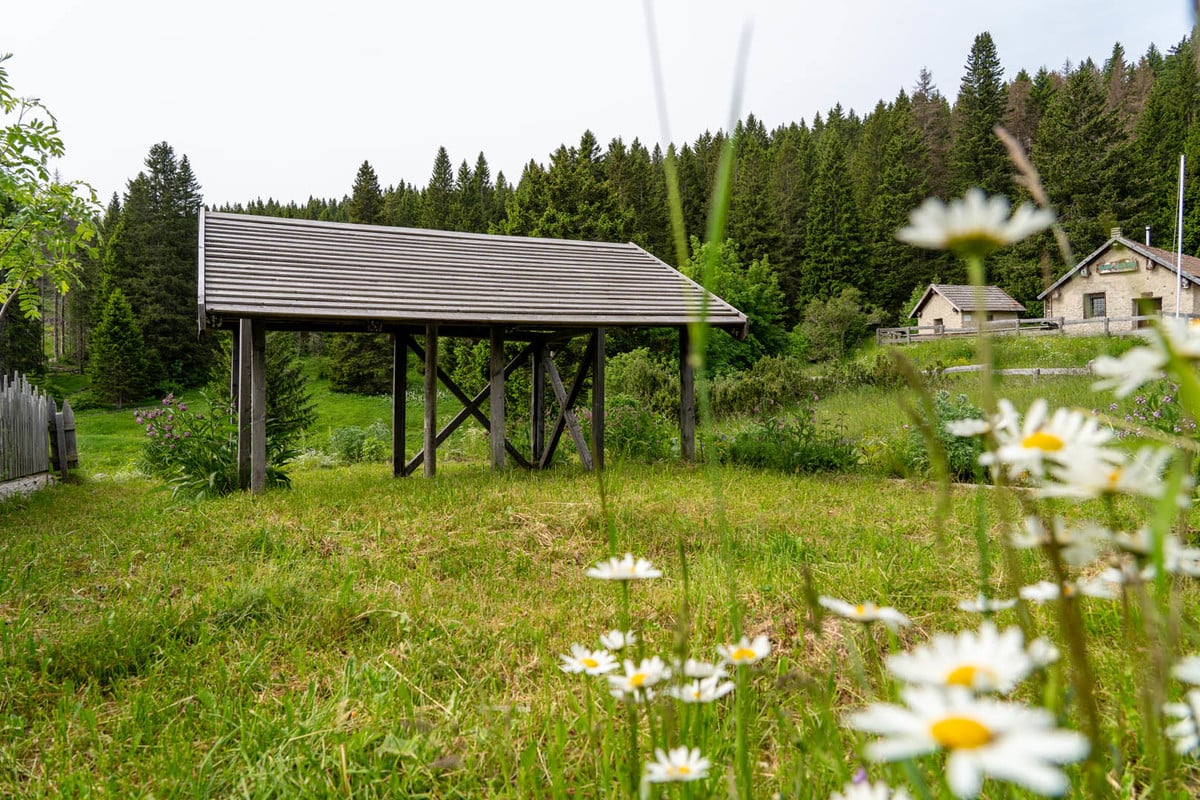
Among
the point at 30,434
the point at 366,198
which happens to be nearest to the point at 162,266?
the point at 366,198

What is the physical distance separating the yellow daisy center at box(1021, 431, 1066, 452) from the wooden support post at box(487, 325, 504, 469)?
8.66 meters

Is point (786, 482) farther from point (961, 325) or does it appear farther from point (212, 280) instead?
point (961, 325)

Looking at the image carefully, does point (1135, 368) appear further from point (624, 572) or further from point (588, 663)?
point (588, 663)

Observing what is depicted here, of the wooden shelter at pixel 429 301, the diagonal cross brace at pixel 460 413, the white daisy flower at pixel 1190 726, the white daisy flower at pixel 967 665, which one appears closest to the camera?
the white daisy flower at pixel 967 665

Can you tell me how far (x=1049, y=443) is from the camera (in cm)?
59

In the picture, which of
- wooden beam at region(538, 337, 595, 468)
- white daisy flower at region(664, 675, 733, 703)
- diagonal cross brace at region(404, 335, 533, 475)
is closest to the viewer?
white daisy flower at region(664, 675, 733, 703)

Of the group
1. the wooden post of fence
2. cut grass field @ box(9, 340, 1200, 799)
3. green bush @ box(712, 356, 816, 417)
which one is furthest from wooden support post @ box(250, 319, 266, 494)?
green bush @ box(712, 356, 816, 417)

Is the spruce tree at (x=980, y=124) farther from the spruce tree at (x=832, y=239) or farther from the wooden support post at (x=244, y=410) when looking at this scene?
the wooden support post at (x=244, y=410)

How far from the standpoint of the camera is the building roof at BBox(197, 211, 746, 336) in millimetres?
7820

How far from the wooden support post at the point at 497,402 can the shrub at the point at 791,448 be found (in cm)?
286

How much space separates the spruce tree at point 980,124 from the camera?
40000 millimetres

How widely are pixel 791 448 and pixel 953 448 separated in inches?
72.8

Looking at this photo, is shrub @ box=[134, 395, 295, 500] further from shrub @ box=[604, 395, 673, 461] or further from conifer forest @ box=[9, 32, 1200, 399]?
conifer forest @ box=[9, 32, 1200, 399]

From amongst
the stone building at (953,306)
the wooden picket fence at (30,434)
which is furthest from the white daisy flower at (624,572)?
the stone building at (953,306)
